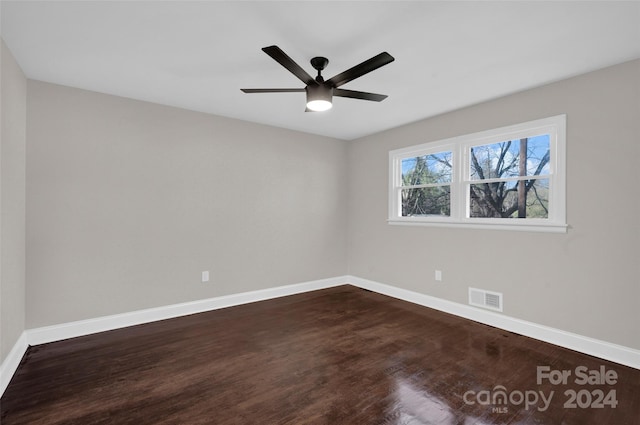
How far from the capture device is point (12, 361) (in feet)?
7.78

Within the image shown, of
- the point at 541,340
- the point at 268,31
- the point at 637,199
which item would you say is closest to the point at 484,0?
the point at 268,31

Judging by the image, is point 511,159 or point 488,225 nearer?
point 511,159

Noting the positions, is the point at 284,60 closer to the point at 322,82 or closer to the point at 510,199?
the point at 322,82

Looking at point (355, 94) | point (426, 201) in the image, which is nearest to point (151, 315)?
point (355, 94)

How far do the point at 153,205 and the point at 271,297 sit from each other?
2.04 metres

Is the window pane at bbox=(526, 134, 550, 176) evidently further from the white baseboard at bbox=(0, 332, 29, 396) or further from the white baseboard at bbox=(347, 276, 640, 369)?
the white baseboard at bbox=(0, 332, 29, 396)

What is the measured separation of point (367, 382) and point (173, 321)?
7.96ft

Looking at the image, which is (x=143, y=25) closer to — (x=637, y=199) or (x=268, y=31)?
(x=268, y=31)

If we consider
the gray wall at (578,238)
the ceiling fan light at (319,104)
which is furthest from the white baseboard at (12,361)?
the gray wall at (578,238)

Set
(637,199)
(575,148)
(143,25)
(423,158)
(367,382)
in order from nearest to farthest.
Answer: (143,25), (367,382), (637,199), (575,148), (423,158)

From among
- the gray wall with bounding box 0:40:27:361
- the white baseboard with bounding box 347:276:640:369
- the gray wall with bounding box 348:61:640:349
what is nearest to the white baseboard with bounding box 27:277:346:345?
the gray wall with bounding box 0:40:27:361

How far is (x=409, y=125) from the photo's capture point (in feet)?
14.3

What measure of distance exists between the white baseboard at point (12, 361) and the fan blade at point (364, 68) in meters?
3.22

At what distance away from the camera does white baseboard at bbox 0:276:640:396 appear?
8.31 ft
